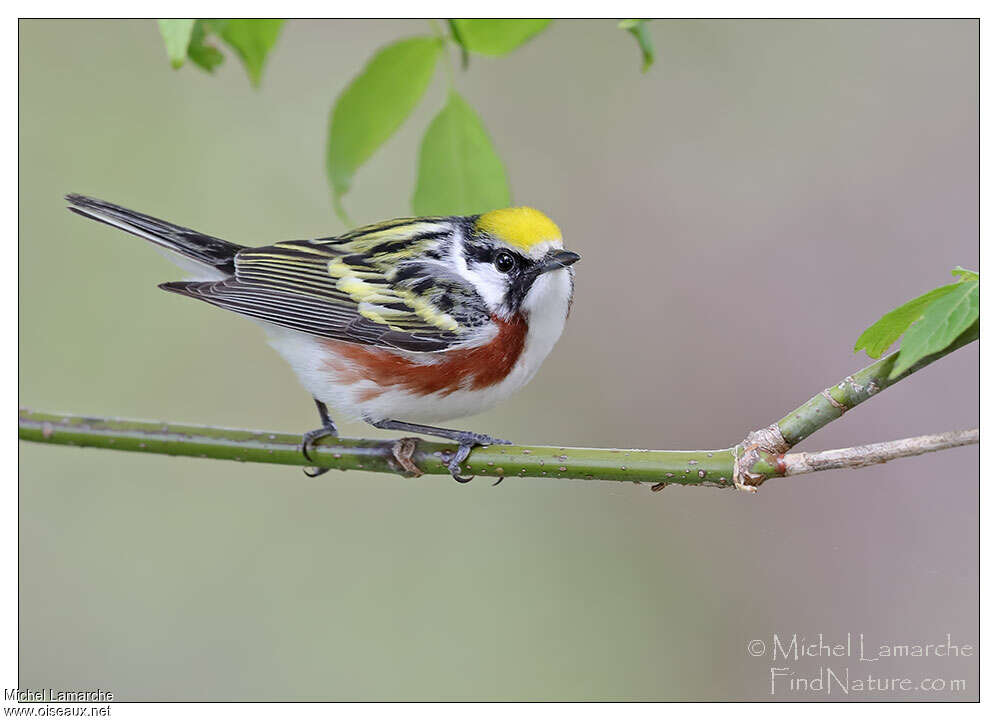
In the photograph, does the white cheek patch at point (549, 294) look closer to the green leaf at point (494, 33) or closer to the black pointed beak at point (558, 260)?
the black pointed beak at point (558, 260)

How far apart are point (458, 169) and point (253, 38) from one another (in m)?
0.81

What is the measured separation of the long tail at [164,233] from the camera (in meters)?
3.18

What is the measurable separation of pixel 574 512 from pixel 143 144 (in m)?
3.60

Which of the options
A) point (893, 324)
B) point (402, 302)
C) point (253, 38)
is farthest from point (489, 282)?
point (893, 324)

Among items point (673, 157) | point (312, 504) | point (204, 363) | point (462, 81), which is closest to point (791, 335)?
point (673, 157)

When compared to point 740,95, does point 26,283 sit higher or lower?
lower

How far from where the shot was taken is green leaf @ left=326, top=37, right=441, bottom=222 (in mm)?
2715

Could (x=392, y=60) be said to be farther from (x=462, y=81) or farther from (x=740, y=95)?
(x=740, y=95)

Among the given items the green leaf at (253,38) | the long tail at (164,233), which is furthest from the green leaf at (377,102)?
the long tail at (164,233)

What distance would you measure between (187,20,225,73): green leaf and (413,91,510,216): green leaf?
0.80 metres

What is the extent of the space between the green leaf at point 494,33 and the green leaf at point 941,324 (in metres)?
1.30

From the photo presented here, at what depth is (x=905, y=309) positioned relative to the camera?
1913 millimetres

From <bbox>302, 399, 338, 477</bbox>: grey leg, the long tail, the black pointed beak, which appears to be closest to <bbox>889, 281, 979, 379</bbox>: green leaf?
the black pointed beak

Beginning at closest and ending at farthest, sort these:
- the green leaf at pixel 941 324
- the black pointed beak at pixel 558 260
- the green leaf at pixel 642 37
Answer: the green leaf at pixel 941 324 → the green leaf at pixel 642 37 → the black pointed beak at pixel 558 260
